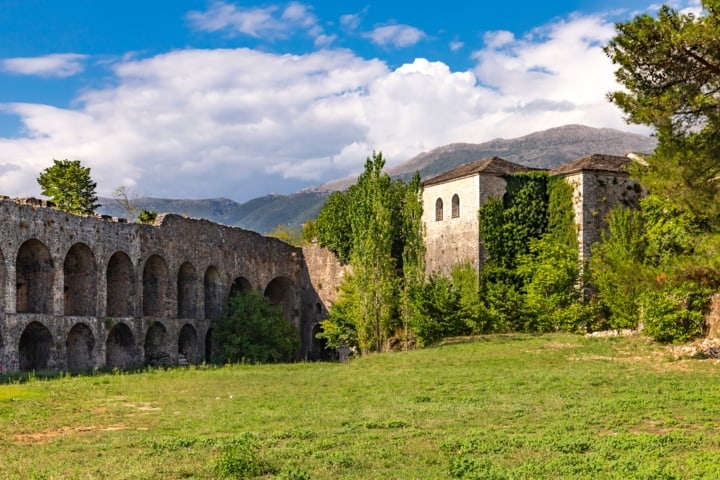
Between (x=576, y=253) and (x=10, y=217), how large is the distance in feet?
80.7

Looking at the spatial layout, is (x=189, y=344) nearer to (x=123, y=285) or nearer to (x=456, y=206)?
(x=123, y=285)

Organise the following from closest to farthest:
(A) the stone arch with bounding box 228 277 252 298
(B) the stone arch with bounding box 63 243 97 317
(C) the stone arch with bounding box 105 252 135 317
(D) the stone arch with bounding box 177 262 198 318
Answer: (B) the stone arch with bounding box 63 243 97 317 → (C) the stone arch with bounding box 105 252 135 317 → (D) the stone arch with bounding box 177 262 198 318 → (A) the stone arch with bounding box 228 277 252 298

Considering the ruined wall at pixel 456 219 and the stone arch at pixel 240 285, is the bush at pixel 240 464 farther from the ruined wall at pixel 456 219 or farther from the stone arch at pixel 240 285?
the stone arch at pixel 240 285

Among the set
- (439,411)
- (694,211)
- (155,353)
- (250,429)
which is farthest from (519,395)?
(155,353)

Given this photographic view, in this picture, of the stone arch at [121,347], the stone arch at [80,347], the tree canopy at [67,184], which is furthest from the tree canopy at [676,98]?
the tree canopy at [67,184]

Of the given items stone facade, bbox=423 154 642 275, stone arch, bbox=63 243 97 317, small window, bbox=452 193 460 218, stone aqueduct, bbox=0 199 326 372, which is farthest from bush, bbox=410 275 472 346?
stone arch, bbox=63 243 97 317

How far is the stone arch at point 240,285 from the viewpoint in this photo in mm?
49625

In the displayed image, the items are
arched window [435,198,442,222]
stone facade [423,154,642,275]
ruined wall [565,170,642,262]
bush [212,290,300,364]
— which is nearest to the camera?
ruined wall [565,170,642,262]

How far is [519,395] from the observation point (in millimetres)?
19156

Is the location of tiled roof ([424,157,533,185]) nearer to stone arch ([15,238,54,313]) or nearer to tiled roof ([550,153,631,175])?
tiled roof ([550,153,631,175])

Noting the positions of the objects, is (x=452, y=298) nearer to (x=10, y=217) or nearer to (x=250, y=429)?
(x=10, y=217)

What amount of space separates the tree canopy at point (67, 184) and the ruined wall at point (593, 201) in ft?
111

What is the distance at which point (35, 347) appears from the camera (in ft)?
111

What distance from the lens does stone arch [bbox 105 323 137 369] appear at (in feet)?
127
